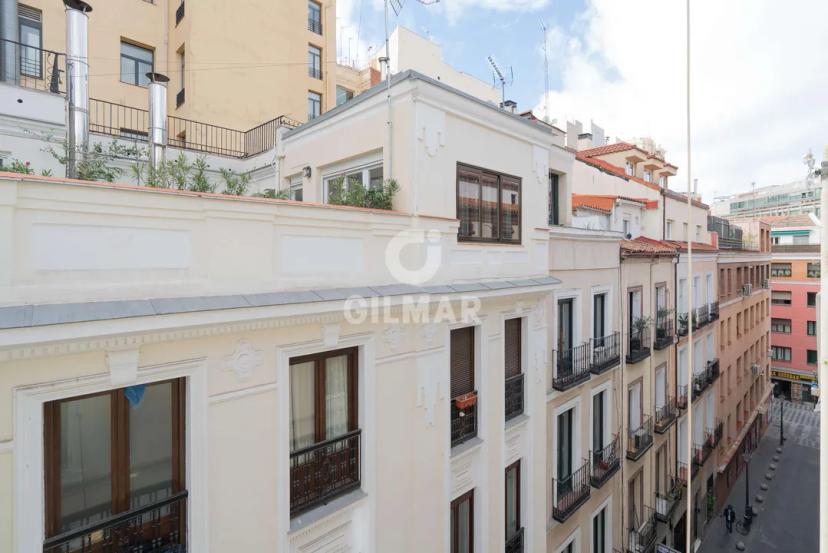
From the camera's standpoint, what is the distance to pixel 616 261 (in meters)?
12.8

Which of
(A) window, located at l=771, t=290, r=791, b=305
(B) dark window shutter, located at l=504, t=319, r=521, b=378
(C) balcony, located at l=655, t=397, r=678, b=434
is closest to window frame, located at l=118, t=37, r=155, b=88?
(B) dark window shutter, located at l=504, t=319, r=521, b=378

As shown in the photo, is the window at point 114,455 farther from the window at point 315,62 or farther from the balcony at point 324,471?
the window at point 315,62

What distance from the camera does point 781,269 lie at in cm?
4200

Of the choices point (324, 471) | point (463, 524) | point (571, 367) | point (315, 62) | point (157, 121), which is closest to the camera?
point (324, 471)

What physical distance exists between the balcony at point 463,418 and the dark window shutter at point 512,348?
1.41 metres

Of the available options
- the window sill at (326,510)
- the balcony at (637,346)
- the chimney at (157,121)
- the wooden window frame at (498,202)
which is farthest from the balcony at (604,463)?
the chimney at (157,121)

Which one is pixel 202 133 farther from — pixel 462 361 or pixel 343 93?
pixel 343 93

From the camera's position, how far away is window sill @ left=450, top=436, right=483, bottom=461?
25.1 ft

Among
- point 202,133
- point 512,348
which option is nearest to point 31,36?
point 202,133

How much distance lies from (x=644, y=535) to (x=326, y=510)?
44.8 feet

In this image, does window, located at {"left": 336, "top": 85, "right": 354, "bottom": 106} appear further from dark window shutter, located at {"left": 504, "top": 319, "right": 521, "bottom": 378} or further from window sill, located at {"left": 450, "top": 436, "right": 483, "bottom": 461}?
window sill, located at {"left": 450, "top": 436, "right": 483, "bottom": 461}

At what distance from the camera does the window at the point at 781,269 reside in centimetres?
4141

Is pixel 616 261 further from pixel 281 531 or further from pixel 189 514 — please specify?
pixel 189 514

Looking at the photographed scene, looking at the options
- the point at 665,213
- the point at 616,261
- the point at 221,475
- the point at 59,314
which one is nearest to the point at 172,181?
the point at 59,314
